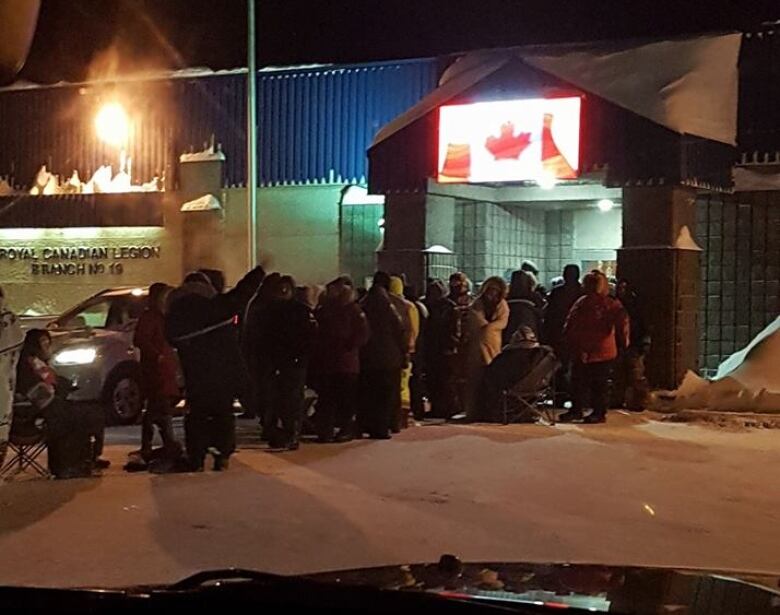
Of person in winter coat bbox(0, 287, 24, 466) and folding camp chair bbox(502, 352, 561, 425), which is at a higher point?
person in winter coat bbox(0, 287, 24, 466)

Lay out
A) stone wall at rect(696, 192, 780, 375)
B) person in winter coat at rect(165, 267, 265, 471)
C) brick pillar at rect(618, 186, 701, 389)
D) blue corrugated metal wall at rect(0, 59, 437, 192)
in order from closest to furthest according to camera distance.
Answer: person in winter coat at rect(165, 267, 265, 471) < brick pillar at rect(618, 186, 701, 389) < stone wall at rect(696, 192, 780, 375) < blue corrugated metal wall at rect(0, 59, 437, 192)

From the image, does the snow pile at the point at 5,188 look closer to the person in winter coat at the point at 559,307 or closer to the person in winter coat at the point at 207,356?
the person in winter coat at the point at 559,307

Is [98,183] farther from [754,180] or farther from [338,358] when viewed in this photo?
[338,358]

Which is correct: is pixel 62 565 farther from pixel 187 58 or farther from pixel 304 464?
pixel 187 58

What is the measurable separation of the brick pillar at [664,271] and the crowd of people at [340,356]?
0.42m

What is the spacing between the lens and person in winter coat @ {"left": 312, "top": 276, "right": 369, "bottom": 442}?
1197 cm

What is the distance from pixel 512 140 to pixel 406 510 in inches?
313

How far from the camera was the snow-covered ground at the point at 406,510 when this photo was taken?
24.3 feet

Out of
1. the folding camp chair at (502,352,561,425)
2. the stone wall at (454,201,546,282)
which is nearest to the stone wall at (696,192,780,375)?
the stone wall at (454,201,546,282)

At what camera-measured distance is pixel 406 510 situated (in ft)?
28.8

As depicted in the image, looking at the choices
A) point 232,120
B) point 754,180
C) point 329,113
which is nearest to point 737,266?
point 754,180

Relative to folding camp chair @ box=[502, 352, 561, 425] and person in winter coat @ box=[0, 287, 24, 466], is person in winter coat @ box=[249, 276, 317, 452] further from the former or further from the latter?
person in winter coat @ box=[0, 287, 24, 466]

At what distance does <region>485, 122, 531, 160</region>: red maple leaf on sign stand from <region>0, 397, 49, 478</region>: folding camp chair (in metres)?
7.51

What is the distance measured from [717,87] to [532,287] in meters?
4.16
